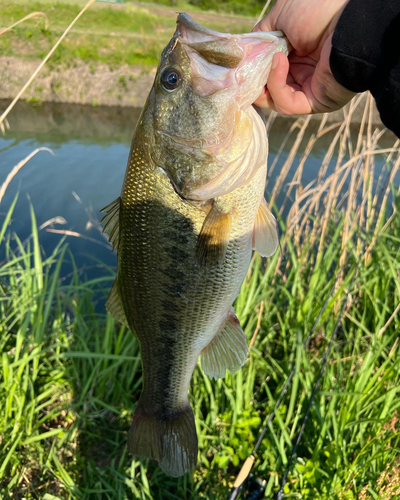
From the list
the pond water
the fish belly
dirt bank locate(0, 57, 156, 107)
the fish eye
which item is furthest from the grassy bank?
dirt bank locate(0, 57, 156, 107)

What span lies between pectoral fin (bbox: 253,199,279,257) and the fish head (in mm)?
199

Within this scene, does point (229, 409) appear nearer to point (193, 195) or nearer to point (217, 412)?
point (217, 412)

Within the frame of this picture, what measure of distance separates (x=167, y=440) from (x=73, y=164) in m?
7.96

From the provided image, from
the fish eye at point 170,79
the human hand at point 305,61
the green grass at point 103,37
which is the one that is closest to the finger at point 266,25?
the human hand at point 305,61

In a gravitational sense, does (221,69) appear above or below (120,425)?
above

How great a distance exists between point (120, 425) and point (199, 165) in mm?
2036

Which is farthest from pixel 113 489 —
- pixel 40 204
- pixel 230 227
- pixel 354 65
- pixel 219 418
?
pixel 40 204

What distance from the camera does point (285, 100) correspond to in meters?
1.55

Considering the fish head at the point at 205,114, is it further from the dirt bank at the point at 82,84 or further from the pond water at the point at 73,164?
the dirt bank at the point at 82,84

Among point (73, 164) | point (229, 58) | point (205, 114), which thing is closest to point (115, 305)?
point (205, 114)

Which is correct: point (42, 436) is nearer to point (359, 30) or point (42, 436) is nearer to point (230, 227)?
point (230, 227)

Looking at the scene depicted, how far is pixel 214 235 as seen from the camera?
4.53ft

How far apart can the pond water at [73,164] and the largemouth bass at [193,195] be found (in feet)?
9.42

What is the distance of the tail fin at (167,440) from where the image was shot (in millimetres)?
1626
